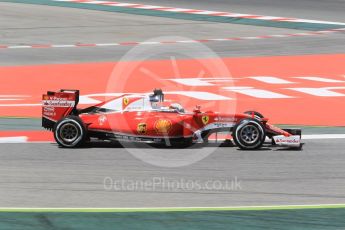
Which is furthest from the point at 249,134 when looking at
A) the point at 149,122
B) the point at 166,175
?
the point at 166,175

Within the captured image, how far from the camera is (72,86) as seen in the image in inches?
1192

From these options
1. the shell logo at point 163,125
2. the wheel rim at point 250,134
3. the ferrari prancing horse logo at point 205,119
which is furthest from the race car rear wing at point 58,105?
the wheel rim at point 250,134

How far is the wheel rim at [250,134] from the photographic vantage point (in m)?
19.0

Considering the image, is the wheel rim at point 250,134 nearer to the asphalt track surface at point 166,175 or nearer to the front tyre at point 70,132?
the asphalt track surface at point 166,175

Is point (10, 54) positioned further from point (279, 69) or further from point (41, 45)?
point (279, 69)

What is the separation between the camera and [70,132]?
63.7 feet

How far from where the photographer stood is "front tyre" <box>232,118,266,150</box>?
62.2 ft

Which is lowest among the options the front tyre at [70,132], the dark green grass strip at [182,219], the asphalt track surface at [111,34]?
the dark green grass strip at [182,219]

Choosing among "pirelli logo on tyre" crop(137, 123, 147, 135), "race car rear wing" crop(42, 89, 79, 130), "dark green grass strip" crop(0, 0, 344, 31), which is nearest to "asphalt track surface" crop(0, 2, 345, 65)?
"dark green grass strip" crop(0, 0, 344, 31)

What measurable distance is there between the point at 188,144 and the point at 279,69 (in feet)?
47.3

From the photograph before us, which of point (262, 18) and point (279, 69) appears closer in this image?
point (279, 69)

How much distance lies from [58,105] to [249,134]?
13.1ft

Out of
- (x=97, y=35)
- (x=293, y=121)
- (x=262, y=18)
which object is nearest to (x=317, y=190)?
(x=293, y=121)

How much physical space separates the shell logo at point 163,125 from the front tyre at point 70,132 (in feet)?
4.82
